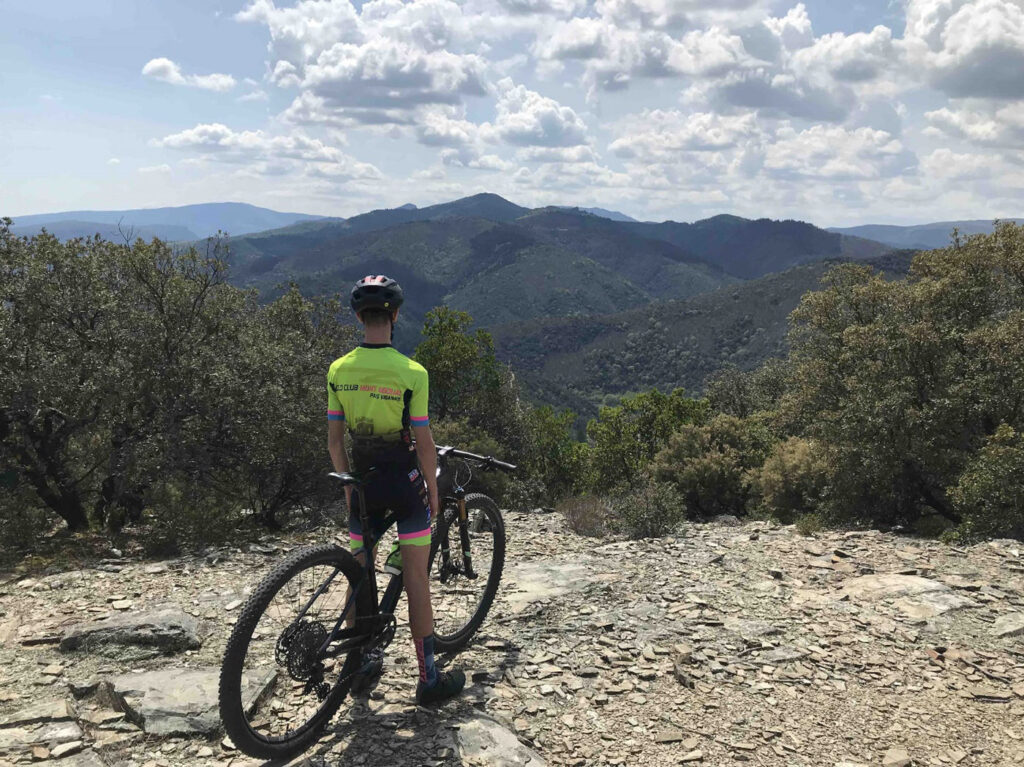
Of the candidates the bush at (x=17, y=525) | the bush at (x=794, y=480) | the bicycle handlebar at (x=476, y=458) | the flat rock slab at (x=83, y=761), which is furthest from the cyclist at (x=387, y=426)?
the bush at (x=794, y=480)

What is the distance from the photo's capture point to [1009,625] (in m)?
6.41

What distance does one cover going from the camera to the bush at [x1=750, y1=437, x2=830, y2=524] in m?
17.4

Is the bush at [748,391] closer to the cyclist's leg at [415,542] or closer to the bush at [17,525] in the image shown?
the bush at [17,525]

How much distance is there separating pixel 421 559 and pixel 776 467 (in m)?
17.4

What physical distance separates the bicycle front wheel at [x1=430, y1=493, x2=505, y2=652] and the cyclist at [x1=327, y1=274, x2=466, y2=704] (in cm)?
115

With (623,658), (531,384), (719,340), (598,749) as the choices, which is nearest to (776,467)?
(623,658)

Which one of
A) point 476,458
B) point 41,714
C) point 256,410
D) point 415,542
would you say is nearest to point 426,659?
point 415,542

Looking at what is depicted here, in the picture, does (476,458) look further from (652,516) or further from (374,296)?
(652,516)

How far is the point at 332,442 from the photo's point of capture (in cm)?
468

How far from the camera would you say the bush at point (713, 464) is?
24.9 m

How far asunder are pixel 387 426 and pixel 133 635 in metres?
3.48

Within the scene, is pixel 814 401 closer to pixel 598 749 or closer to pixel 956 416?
pixel 956 416

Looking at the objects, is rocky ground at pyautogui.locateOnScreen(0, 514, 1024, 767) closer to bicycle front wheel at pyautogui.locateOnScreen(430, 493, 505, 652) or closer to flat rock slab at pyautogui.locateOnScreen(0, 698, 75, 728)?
flat rock slab at pyautogui.locateOnScreen(0, 698, 75, 728)

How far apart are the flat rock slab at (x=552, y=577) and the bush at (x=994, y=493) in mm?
6465
